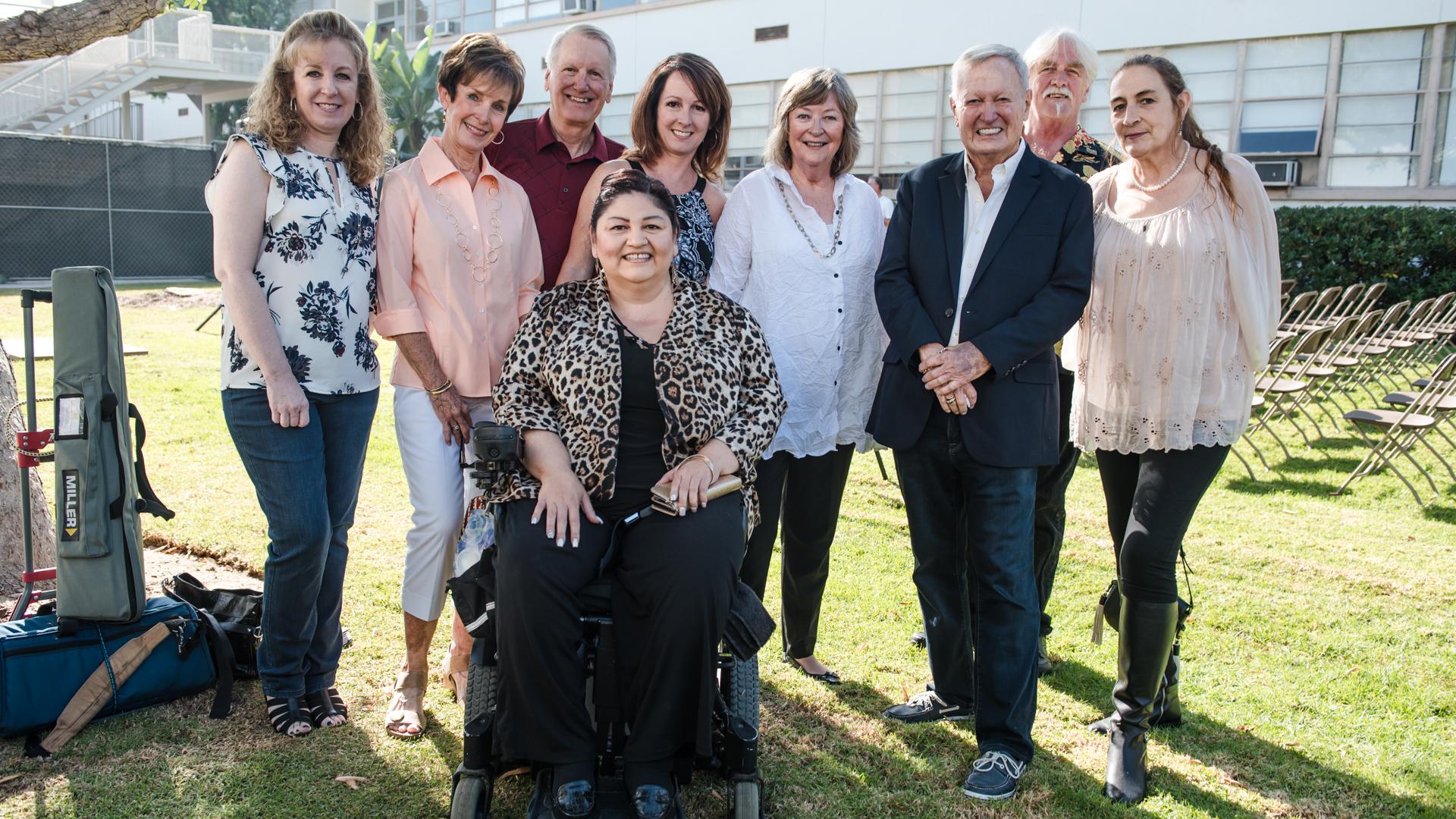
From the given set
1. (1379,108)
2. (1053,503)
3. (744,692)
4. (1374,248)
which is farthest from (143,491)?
(1379,108)

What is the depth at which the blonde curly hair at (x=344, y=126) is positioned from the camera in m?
3.18

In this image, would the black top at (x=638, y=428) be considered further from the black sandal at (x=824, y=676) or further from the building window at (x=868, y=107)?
the building window at (x=868, y=107)

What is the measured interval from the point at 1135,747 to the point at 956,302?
4.79 ft

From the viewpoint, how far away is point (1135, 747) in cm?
325

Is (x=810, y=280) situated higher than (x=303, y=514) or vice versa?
(x=810, y=280)

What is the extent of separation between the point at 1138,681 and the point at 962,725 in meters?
0.63

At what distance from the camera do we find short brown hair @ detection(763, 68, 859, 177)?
3.61 m

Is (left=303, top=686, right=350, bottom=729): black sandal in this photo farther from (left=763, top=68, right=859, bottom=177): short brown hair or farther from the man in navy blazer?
(left=763, top=68, right=859, bottom=177): short brown hair

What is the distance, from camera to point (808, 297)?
3.60 metres

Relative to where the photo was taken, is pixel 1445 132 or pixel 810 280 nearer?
pixel 810 280

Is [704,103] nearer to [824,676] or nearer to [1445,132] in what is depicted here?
[824,676]

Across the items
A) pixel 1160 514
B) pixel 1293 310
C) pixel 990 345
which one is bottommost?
pixel 1160 514

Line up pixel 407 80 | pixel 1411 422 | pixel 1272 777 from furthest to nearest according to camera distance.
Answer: pixel 407 80, pixel 1411 422, pixel 1272 777

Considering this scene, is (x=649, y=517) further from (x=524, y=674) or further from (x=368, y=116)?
(x=368, y=116)
